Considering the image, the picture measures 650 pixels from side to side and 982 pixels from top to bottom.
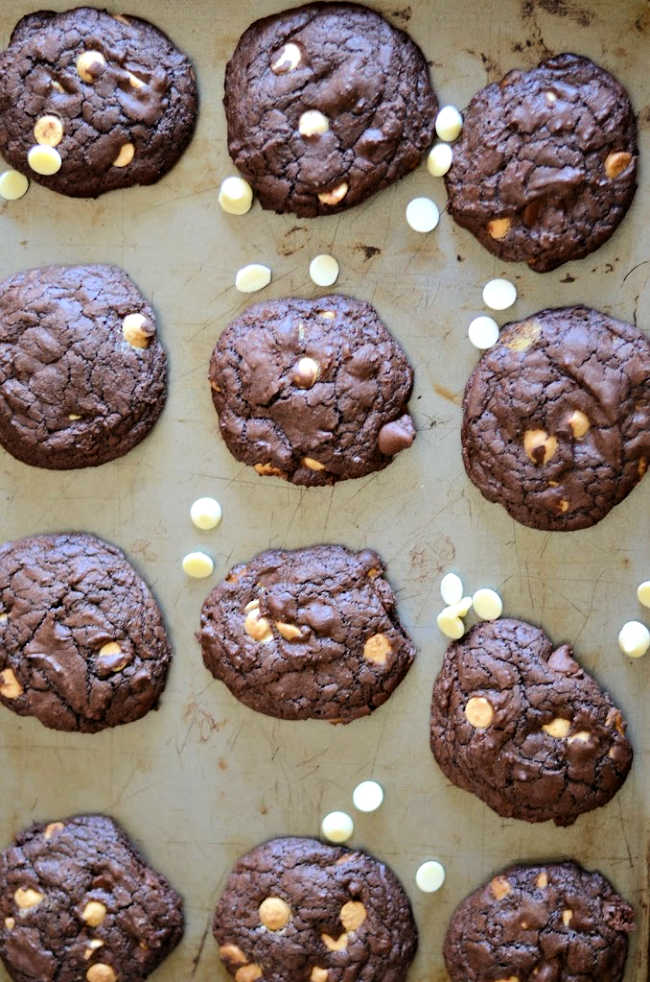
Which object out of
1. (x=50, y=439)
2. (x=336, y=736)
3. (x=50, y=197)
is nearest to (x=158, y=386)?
(x=50, y=439)

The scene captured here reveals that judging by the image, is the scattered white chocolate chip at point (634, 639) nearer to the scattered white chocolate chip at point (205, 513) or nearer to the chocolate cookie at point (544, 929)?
the chocolate cookie at point (544, 929)

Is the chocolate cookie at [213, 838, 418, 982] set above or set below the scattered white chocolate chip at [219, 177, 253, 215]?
below

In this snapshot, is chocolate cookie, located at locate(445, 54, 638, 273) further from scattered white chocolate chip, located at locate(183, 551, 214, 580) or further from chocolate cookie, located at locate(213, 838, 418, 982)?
chocolate cookie, located at locate(213, 838, 418, 982)

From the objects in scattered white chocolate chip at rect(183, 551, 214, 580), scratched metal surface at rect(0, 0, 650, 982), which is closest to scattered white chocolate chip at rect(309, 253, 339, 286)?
scratched metal surface at rect(0, 0, 650, 982)

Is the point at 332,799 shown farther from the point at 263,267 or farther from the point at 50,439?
the point at 263,267

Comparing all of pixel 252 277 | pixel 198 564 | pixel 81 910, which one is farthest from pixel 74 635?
pixel 252 277

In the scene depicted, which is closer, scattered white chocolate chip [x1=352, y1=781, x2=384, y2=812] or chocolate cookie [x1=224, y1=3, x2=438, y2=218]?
chocolate cookie [x1=224, y1=3, x2=438, y2=218]
